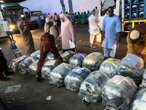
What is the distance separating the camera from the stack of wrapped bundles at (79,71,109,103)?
5.21 m

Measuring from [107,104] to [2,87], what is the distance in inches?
135

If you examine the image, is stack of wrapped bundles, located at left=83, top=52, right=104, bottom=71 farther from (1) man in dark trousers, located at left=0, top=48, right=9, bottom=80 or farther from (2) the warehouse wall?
(2) the warehouse wall

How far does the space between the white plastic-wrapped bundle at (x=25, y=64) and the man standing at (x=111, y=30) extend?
2.39 meters

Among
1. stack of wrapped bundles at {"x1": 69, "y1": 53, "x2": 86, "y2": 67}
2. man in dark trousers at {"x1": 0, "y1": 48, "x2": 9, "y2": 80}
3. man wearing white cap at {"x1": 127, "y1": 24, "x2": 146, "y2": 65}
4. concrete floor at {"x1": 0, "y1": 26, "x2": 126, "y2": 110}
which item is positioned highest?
man wearing white cap at {"x1": 127, "y1": 24, "x2": 146, "y2": 65}

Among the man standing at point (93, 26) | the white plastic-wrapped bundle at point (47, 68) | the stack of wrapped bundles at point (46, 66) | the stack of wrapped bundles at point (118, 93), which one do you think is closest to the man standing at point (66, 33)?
the stack of wrapped bundles at point (46, 66)

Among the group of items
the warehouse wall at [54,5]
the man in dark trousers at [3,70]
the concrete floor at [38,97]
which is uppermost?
the warehouse wall at [54,5]

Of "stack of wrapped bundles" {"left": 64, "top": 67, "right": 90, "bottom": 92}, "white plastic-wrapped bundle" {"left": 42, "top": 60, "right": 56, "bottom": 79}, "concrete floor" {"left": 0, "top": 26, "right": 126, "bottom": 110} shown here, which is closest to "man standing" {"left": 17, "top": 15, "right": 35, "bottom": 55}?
"concrete floor" {"left": 0, "top": 26, "right": 126, "bottom": 110}

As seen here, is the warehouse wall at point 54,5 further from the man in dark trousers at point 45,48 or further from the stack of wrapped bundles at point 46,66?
the man in dark trousers at point 45,48

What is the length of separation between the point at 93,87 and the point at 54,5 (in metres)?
20.8

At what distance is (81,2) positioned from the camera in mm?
22812

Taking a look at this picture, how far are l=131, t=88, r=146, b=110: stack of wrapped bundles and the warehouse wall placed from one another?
16.5 m

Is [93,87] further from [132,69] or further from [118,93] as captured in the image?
[132,69]

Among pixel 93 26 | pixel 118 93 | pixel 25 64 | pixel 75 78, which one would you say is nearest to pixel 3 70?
pixel 25 64

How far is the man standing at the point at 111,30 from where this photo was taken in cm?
710
